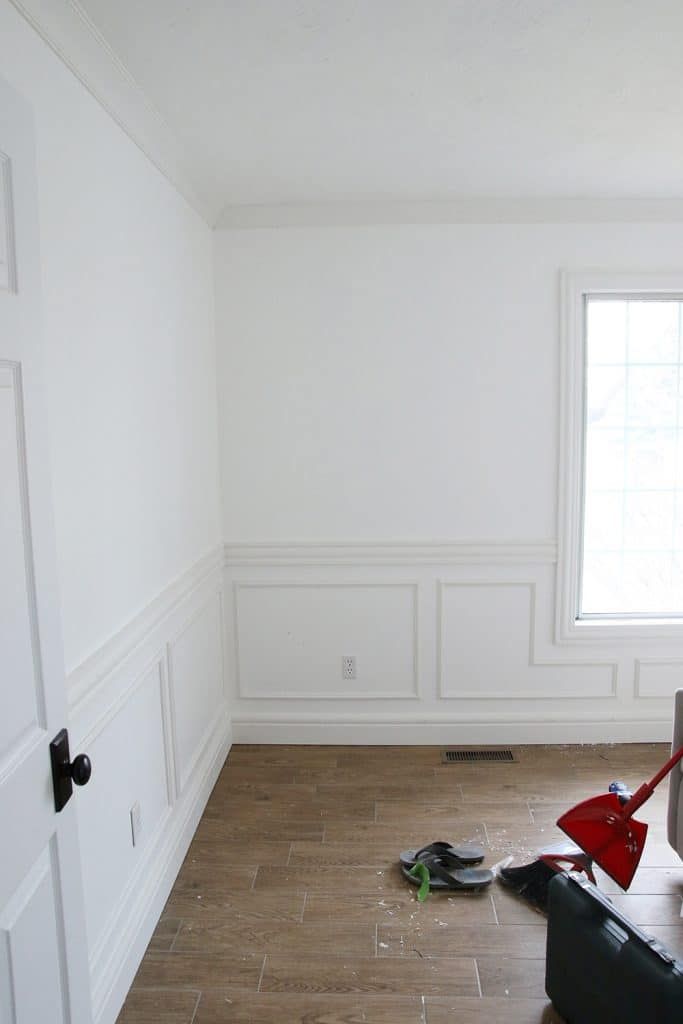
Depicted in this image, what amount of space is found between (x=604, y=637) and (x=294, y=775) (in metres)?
1.60

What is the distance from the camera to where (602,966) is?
170cm

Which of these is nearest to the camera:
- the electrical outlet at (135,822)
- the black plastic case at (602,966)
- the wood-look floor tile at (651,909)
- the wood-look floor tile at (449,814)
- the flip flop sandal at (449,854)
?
the black plastic case at (602,966)

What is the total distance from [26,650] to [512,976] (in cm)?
173

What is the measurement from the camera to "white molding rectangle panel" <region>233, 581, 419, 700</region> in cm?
352

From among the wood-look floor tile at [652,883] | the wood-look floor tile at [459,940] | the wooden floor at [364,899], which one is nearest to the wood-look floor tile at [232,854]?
the wooden floor at [364,899]

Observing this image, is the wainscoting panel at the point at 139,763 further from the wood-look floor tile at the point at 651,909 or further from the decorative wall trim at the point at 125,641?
the wood-look floor tile at the point at 651,909

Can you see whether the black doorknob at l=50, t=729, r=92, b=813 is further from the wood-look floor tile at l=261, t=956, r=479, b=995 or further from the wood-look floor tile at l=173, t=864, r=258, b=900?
the wood-look floor tile at l=173, t=864, r=258, b=900

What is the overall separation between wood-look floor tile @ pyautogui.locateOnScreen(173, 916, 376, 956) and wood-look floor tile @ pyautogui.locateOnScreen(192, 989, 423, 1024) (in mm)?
172

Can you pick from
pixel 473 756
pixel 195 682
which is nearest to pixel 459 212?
pixel 195 682

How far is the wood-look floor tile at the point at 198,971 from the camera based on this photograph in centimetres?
204

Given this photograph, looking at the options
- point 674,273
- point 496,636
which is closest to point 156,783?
point 496,636

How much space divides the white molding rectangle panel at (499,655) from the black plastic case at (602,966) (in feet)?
5.32

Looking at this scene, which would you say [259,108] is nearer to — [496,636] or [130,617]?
[130,617]

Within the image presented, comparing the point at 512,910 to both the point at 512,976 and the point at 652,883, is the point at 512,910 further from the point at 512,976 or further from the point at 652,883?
the point at 652,883
